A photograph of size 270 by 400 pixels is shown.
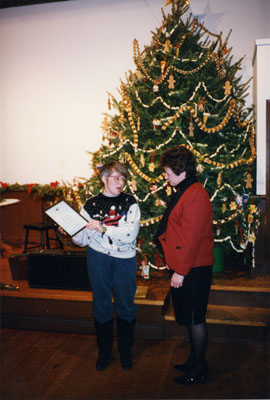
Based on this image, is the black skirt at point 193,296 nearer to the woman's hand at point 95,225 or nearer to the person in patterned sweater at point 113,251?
the person in patterned sweater at point 113,251

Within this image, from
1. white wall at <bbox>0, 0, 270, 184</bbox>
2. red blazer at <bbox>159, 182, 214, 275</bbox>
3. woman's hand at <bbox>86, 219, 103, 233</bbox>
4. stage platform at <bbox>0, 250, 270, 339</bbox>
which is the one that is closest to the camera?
red blazer at <bbox>159, 182, 214, 275</bbox>

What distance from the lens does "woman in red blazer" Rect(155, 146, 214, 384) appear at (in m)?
2.21

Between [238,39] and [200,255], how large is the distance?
4.18m

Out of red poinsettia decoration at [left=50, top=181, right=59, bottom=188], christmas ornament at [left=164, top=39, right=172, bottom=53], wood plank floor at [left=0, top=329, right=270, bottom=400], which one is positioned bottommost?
wood plank floor at [left=0, top=329, right=270, bottom=400]

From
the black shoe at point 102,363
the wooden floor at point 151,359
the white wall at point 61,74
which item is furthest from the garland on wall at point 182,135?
the white wall at point 61,74

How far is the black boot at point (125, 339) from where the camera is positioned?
2619 mm

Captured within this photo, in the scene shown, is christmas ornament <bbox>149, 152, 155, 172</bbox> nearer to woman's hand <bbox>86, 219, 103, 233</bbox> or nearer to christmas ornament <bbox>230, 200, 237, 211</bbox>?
christmas ornament <bbox>230, 200, 237, 211</bbox>

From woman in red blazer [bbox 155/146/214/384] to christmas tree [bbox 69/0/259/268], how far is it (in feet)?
4.47

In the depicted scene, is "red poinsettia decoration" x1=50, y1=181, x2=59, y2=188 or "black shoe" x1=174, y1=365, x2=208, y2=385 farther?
"red poinsettia decoration" x1=50, y1=181, x2=59, y2=188

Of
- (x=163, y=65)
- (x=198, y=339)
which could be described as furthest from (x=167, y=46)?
(x=198, y=339)

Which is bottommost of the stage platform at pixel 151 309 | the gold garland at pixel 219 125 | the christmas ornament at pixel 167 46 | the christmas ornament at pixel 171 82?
the stage platform at pixel 151 309

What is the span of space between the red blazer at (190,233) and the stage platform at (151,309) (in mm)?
1071

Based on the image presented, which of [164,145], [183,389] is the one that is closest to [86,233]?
[183,389]

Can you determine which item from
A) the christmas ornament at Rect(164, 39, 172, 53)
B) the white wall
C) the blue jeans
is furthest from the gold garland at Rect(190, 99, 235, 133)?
the white wall
